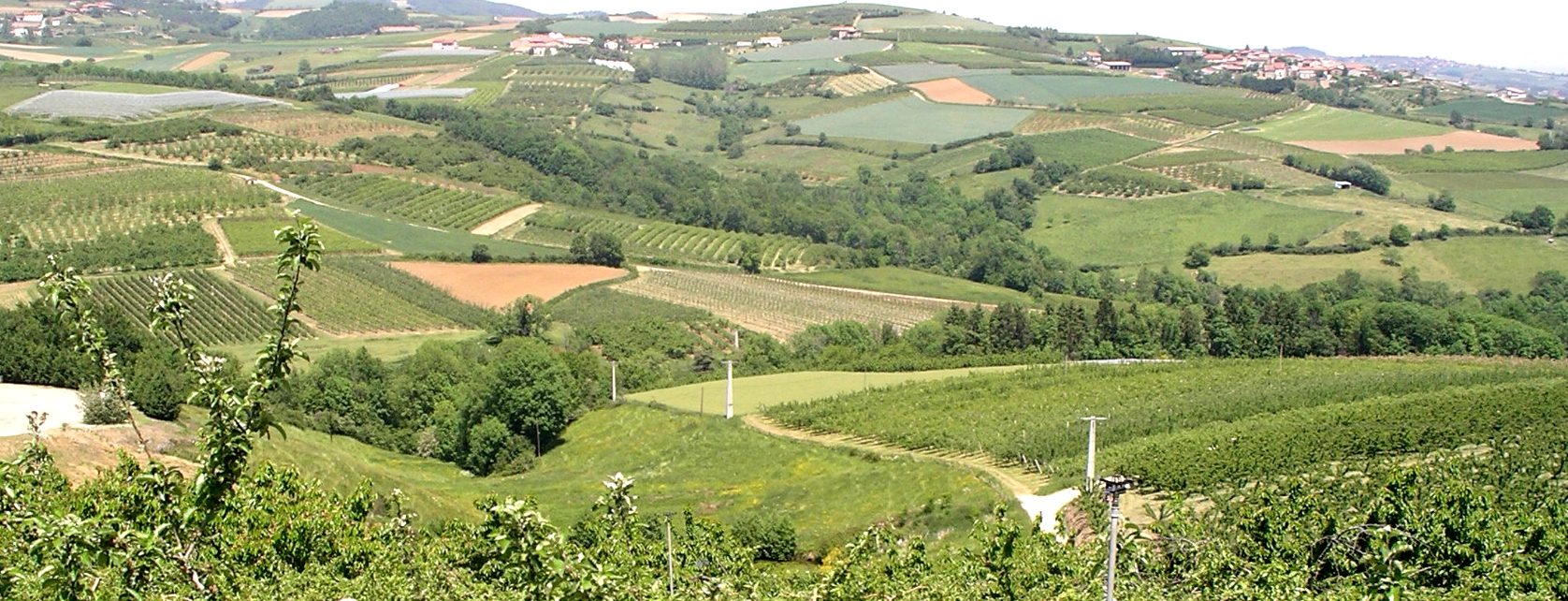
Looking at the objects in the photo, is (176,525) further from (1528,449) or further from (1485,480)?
(1528,449)

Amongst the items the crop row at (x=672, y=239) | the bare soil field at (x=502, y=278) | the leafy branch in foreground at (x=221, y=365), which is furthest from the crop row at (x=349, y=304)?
the leafy branch in foreground at (x=221, y=365)

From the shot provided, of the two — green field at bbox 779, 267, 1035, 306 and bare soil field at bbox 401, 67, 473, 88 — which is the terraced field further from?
bare soil field at bbox 401, 67, 473, 88

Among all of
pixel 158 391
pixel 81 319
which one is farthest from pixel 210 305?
pixel 81 319

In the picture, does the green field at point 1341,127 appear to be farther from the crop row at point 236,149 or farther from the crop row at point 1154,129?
the crop row at point 236,149

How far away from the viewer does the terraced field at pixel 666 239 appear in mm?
100062

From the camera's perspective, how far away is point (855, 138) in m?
151

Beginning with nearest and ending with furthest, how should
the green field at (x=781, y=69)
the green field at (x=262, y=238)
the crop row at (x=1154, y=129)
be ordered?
the green field at (x=262, y=238)
the crop row at (x=1154, y=129)
the green field at (x=781, y=69)

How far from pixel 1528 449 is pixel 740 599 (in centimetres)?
2564

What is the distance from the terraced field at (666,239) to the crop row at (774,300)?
7173 millimetres

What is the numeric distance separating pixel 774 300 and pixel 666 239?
22149 millimetres

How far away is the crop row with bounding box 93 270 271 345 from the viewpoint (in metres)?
67.5

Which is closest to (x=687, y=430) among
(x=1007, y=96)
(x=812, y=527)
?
(x=812, y=527)

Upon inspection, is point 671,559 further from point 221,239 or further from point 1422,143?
point 1422,143

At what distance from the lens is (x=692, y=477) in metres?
48.1
